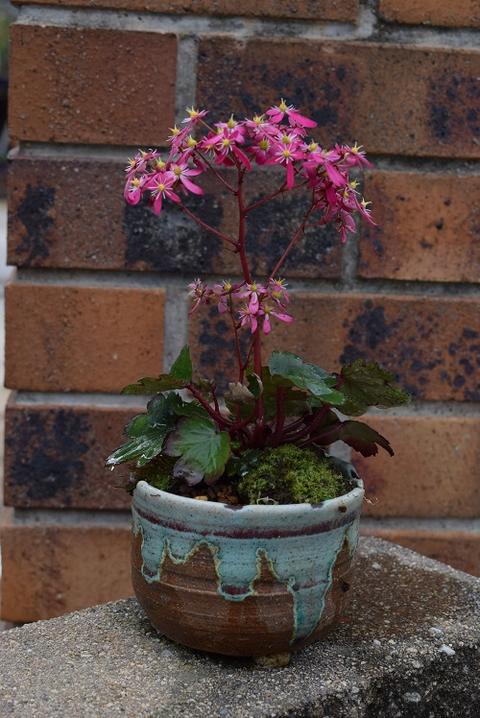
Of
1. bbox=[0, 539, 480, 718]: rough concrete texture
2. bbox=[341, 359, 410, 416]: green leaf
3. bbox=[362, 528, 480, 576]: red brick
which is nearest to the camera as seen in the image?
bbox=[0, 539, 480, 718]: rough concrete texture

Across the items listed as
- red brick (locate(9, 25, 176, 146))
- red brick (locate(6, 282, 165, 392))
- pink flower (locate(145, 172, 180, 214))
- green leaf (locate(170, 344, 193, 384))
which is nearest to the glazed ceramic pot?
green leaf (locate(170, 344, 193, 384))

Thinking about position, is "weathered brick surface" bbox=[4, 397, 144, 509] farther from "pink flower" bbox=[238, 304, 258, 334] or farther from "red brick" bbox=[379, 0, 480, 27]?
"red brick" bbox=[379, 0, 480, 27]

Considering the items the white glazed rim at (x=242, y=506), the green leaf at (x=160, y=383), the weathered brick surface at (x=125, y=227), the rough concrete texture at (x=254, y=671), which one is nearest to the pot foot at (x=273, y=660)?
the rough concrete texture at (x=254, y=671)

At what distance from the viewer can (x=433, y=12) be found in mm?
1197

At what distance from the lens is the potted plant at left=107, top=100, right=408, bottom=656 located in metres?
0.83

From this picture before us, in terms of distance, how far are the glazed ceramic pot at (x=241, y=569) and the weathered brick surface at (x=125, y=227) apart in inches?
16.6

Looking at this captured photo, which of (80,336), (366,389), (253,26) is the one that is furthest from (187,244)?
(366,389)

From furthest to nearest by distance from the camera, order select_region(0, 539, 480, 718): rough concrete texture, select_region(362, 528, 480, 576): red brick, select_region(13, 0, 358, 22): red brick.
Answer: select_region(362, 528, 480, 576): red brick
select_region(13, 0, 358, 22): red brick
select_region(0, 539, 480, 718): rough concrete texture

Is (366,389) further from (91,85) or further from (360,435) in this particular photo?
(91,85)

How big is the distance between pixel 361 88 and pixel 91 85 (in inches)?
13.6

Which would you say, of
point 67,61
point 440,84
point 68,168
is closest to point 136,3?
point 67,61

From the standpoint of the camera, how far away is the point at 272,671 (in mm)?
874

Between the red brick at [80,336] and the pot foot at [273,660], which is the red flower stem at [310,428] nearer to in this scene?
the pot foot at [273,660]

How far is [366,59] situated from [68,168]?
0.41 meters
